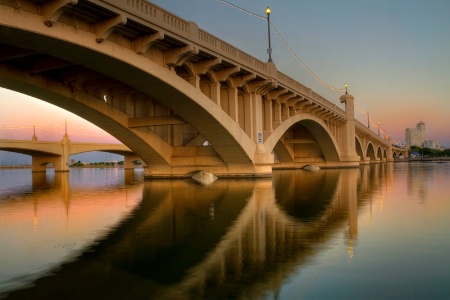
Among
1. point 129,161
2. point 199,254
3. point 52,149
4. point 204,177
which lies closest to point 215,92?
point 204,177

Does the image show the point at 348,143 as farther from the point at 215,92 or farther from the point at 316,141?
the point at 215,92

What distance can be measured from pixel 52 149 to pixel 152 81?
4727 centimetres

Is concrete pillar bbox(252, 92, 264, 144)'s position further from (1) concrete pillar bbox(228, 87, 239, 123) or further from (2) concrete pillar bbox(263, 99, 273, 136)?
(1) concrete pillar bbox(228, 87, 239, 123)

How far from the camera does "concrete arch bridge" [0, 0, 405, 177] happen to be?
1575cm

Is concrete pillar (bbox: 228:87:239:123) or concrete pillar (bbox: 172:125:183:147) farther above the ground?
concrete pillar (bbox: 228:87:239:123)

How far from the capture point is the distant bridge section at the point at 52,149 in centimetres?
5408

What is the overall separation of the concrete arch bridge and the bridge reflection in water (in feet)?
28.0

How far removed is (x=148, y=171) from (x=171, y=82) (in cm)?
1545

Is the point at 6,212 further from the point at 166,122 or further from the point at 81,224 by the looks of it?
the point at 166,122

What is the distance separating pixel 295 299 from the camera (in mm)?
4992

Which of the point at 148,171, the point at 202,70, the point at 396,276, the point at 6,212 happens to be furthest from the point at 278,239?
the point at 148,171

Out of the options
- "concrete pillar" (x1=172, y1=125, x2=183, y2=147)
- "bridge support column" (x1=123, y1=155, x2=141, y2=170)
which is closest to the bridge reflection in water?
"concrete pillar" (x1=172, y1=125, x2=183, y2=147)

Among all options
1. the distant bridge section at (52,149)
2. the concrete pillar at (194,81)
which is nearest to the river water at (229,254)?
the concrete pillar at (194,81)

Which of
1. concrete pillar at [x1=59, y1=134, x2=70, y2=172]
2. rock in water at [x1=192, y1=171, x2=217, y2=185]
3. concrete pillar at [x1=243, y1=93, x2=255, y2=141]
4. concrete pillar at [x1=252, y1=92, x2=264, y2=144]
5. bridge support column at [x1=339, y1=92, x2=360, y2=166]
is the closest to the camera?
rock in water at [x1=192, y1=171, x2=217, y2=185]
